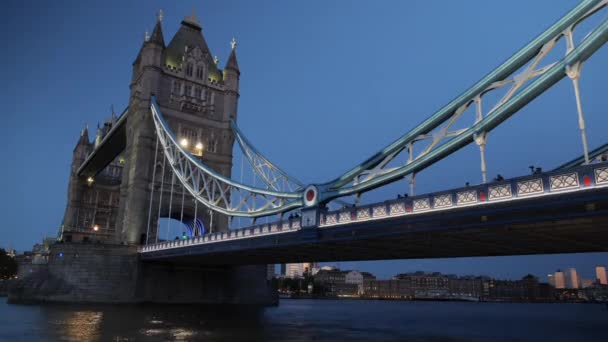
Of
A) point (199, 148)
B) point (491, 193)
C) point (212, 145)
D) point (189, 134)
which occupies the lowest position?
point (491, 193)

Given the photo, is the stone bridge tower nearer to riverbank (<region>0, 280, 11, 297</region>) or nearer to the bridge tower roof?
the bridge tower roof

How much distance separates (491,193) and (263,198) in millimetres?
22669

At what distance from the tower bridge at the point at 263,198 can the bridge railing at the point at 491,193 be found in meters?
0.04

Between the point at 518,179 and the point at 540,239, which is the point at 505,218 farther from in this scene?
the point at 540,239

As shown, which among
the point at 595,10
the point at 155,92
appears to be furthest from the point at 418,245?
the point at 155,92

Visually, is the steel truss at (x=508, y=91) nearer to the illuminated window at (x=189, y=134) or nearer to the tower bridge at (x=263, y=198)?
the tower bridge at (x=263, y=198)

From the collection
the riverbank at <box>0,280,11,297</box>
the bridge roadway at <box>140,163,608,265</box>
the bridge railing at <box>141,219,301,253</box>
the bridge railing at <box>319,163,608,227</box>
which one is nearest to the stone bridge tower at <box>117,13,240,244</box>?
the bridge railing at <box>141,219,301,253</box>

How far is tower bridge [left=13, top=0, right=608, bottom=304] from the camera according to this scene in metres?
17.8

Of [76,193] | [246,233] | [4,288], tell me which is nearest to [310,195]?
[246,233]

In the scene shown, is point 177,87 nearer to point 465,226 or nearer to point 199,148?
point 199,148

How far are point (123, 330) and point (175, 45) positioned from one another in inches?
1626

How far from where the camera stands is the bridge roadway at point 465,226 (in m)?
16.2

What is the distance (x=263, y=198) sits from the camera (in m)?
38.4

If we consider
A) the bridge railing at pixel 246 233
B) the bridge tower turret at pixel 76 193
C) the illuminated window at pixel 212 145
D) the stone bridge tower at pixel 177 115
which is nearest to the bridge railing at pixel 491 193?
the bridge railing at pixel 246 233
